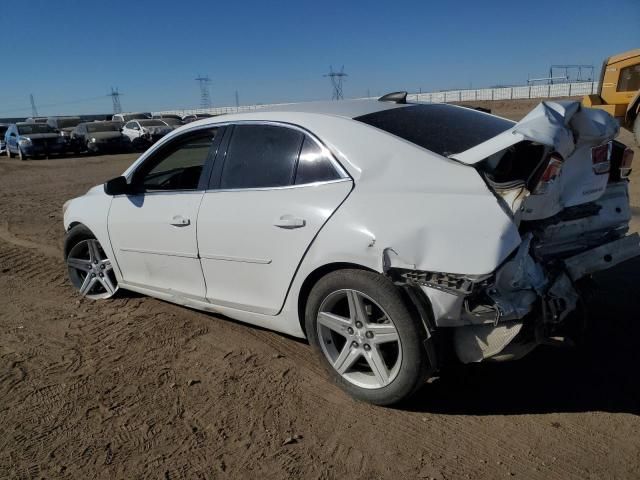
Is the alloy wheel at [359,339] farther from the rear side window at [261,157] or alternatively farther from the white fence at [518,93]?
the white fence at [518,93]

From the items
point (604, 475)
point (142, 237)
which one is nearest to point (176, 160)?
point (142, 237)

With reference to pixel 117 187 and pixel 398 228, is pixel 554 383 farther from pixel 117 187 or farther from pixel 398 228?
pixel 117 187

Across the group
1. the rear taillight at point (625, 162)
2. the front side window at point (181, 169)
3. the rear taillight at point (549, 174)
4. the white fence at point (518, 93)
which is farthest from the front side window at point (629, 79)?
the white fence at point (518, 93)

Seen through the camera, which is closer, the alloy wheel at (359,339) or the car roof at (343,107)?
the alloy wheel at (359,339)

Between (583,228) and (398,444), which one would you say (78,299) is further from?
(583,228)

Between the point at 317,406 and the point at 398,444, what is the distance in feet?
1.87

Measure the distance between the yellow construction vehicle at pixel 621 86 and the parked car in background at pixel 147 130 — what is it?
1936 centimetres

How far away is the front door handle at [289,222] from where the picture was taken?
10.2ft

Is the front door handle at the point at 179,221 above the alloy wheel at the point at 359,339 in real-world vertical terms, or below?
above

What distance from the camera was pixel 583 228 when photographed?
3.05 m

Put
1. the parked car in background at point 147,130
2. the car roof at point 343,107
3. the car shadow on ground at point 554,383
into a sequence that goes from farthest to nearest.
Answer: the parked car in background at point 147,130 → the car roof at point 343,107 → the car shadow on ground at point 554,383

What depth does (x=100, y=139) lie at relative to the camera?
85.8 feet

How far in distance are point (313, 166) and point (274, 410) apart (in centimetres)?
146

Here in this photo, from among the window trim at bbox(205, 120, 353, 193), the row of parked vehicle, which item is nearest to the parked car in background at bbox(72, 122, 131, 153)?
the row of parked vehicle
